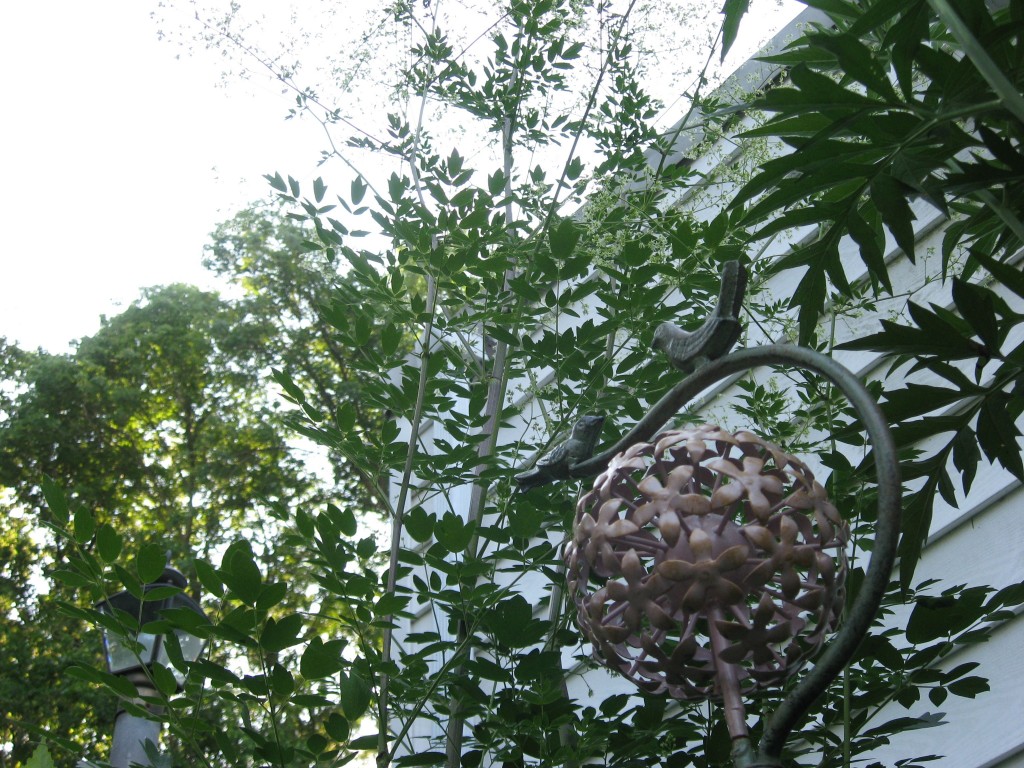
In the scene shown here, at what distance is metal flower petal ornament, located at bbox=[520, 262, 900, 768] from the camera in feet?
2.83

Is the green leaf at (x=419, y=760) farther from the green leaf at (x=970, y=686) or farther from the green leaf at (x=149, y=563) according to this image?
the green leaf at (x=970, y=686)

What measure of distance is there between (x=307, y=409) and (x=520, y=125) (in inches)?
52.1

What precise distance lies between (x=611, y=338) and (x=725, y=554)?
55.5 inches

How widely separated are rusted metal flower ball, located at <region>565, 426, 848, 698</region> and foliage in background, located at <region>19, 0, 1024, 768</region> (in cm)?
36

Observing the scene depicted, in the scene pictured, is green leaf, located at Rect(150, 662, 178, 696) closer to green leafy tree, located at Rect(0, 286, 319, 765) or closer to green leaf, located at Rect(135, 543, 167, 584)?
green leaf, located at Rect(135, 543, 167, 584)

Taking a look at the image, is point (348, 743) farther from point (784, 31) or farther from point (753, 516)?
point (784, 31)

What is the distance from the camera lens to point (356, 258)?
8.12 feet

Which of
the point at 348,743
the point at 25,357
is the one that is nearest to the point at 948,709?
the point at 348,743

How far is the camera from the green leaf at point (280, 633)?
A: 1.50 m

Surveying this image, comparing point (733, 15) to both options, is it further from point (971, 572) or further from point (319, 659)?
point (971, 572)

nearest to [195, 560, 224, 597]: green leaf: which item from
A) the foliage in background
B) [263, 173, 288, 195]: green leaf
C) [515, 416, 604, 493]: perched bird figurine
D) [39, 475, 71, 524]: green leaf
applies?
the foliage in background

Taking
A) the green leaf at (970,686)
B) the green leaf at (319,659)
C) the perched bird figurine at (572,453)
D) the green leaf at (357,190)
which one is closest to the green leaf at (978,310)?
the perched bird figurine at (572,453)

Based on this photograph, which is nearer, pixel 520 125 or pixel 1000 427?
pixel 1000 427

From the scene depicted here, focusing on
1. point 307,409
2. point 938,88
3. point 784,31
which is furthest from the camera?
point 784,31
